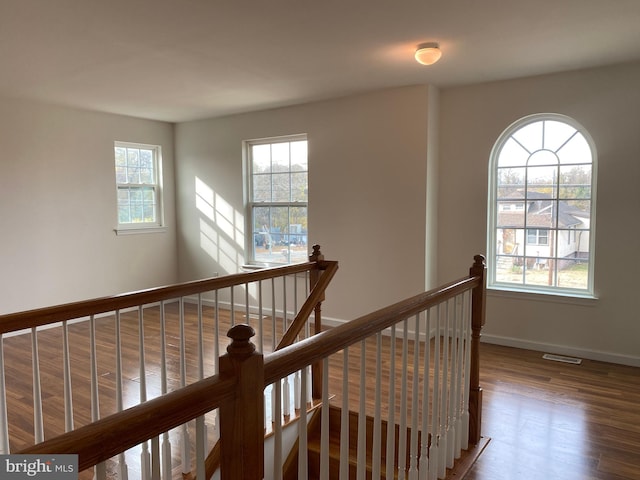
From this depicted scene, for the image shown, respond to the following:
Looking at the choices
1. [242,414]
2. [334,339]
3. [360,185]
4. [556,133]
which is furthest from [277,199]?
[242,414]

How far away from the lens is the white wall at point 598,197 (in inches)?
149

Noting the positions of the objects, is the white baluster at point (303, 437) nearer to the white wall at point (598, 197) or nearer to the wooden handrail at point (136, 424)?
the wooden handrail at point (136, 424)

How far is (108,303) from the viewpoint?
200 cm

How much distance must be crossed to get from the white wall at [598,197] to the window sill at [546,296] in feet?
0.05

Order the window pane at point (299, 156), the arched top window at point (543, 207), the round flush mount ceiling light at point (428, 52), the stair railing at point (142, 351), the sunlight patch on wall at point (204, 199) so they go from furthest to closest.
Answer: the sunlight patch on wall at point (204, 199) < the window pane at point (299, 156) < the arched top window at point (543, 207) < the round flush mount ceiling light at point (428, 52) < the stair railing at point (142, 351)

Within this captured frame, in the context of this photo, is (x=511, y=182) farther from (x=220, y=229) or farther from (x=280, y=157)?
(x=220, y=229)

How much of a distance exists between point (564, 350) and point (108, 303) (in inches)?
147

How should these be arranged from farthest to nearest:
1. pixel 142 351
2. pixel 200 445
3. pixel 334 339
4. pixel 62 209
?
1. pixel 62 209
2. pixel 142 351
3. pixel 334 339
4. pixel 200 445

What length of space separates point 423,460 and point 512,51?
9.41ft

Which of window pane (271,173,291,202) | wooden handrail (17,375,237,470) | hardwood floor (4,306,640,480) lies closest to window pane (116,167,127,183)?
window pane (271,173,291,202)

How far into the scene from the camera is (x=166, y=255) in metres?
6.39

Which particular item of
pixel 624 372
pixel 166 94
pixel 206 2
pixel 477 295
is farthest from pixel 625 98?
pixel 166 94

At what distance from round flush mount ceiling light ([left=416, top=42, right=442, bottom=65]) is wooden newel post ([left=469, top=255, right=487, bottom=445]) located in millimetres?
1557

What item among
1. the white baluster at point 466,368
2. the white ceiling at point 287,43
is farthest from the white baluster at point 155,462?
the white ceiling at point 287,43
